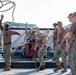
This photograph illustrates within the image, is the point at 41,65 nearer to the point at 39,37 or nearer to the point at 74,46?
the point at 39,37

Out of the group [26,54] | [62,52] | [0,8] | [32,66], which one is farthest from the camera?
[26,54]

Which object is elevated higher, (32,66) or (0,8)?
(0,8)

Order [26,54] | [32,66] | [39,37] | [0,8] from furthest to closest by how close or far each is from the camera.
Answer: [26,54] < [32,66] < [39,37] < [0,8]

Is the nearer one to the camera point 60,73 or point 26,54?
point 60,73

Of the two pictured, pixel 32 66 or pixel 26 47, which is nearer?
pixel 32 66

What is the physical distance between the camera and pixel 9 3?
5520 mm

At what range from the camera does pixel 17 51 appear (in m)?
14.9

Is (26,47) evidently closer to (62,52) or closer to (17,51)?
(17,51)

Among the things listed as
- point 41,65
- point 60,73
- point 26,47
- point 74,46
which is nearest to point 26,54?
point 26,47

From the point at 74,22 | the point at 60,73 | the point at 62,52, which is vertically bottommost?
the point at 60,73

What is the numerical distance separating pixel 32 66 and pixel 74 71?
14.4 ft

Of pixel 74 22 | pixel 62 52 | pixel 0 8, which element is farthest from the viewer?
pixel 62 52

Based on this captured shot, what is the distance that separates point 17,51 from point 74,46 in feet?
29.4

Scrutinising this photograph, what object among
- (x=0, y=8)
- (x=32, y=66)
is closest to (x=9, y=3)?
(x=0, y=8)
